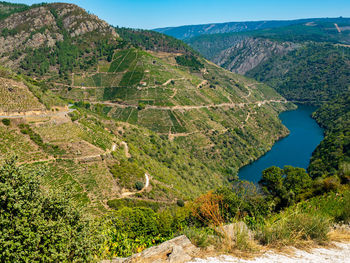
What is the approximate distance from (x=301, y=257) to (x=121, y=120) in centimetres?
8793

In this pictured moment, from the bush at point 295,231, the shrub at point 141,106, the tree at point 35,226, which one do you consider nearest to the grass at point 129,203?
the tree at point 35,226

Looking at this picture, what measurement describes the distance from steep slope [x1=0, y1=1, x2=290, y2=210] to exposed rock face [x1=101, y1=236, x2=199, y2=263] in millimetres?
7563

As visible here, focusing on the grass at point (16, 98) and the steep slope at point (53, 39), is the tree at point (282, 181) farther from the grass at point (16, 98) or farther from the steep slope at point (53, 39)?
the steep slope at point (53, 39)

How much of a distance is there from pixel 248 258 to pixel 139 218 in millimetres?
23954

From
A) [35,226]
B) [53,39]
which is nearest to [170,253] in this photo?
[35,226]

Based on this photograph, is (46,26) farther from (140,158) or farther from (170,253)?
(170,253)

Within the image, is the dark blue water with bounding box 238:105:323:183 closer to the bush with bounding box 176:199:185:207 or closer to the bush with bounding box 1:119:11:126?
the bush with bounding box 176:199:185:207

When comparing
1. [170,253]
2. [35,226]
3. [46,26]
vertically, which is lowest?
[35,226]

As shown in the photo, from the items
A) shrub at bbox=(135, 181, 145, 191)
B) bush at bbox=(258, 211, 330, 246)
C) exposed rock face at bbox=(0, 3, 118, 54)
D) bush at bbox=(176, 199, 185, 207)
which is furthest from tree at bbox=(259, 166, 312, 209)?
exposed rock face at bbox=(0, 3, 118, 54)

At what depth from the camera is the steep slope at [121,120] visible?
4591 centimetres

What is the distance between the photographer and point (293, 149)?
126 metres

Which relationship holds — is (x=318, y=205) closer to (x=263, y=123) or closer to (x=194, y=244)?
(x=194, y=244)

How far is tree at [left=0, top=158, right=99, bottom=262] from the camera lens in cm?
1003

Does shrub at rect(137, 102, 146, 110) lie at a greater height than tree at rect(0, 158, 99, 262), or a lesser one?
lesser
